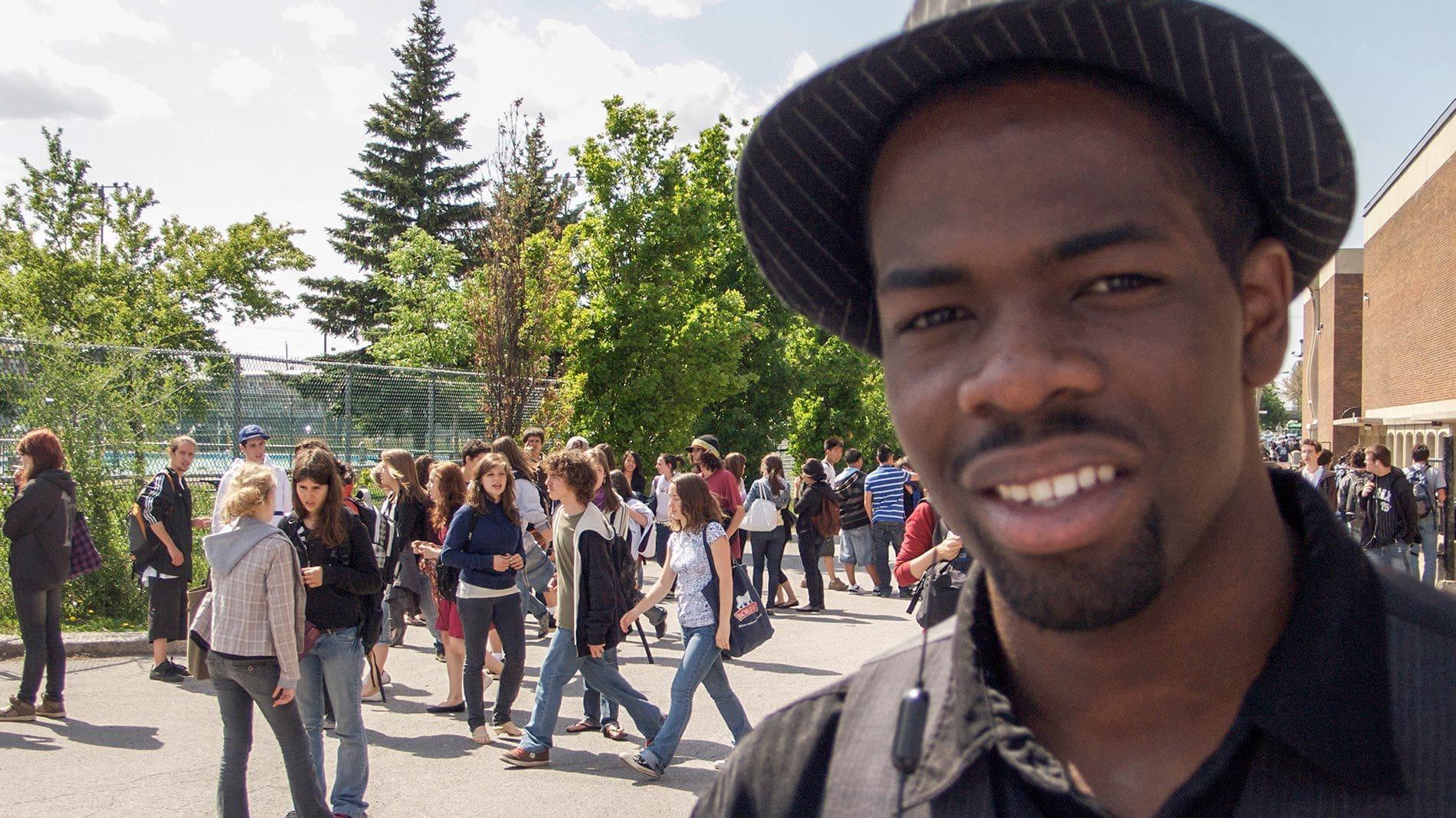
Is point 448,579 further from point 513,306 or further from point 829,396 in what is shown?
point 829,396

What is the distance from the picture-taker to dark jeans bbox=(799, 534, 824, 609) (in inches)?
558

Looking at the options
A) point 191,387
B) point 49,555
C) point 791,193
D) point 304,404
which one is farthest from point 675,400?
point 791,193

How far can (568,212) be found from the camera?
47094 mm

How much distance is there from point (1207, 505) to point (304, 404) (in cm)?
1493

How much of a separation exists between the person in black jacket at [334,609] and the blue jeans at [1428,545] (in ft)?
41.8

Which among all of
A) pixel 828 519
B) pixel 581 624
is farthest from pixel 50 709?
pixel 828 519

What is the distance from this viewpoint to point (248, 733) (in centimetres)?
594

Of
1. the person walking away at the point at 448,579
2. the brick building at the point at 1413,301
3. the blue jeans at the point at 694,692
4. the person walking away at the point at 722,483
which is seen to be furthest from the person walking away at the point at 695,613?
the brick building at the point at 1413,301

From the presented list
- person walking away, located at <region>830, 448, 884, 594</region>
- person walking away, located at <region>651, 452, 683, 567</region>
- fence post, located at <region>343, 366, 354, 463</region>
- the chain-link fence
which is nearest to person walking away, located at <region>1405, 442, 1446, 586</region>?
person walking away, located at <region>830, 448, 884, 594</region>

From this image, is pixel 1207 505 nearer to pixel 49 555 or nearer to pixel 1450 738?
pixel 1450 738

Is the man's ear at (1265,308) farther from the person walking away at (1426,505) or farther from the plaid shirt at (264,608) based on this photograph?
the person walking away at (1426,505)

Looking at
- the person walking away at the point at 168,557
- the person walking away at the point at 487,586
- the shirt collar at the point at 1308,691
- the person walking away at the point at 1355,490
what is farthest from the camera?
the person walking away at the point at 1355,490

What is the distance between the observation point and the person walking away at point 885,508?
1491 centimetres

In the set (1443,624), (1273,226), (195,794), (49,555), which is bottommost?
(195,794)
